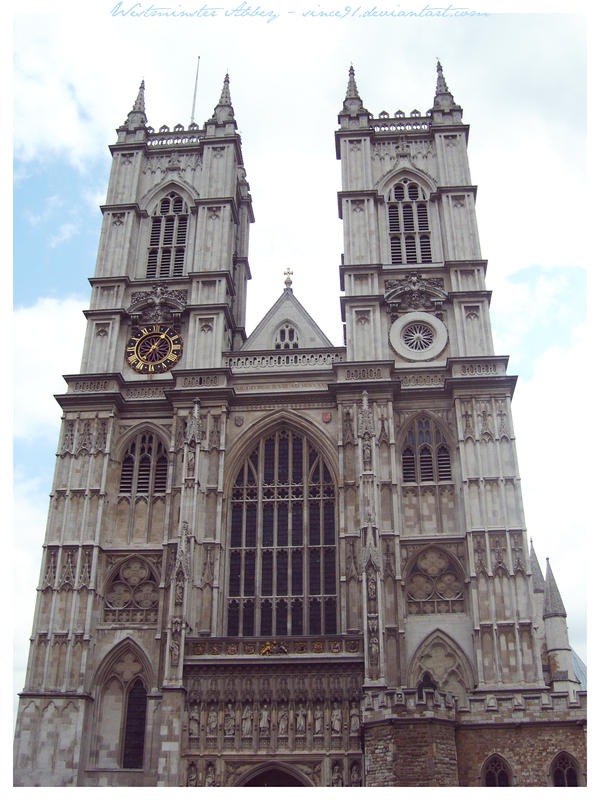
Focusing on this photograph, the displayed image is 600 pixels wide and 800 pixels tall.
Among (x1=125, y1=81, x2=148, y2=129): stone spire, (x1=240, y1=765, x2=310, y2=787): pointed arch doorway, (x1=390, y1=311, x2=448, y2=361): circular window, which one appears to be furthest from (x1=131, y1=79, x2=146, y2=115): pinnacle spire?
(x1=240, y1=765, x2=310, y2=787): pointed arch doorway

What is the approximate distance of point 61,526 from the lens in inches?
1135

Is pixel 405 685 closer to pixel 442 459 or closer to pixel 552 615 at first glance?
pixel 442 459

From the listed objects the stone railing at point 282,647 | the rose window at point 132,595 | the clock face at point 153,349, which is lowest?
the stone railing at point 282,647

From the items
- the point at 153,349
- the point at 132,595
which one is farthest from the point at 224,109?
the point at 132,595

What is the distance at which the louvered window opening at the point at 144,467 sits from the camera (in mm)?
30250

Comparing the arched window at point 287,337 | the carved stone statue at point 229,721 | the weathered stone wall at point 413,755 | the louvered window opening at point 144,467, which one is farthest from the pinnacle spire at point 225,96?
the weathered stone wall at point 413,755

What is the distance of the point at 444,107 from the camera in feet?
124

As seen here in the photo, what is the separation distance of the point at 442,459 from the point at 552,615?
14.8 meters

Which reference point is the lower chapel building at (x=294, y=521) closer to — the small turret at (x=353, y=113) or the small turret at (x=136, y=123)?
Result: the small turret at (x=353, y=113)

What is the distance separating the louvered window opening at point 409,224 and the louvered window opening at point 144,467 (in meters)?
12.2

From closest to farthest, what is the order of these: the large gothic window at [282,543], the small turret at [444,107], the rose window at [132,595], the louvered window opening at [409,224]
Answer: the large gothic window at [282,543]
the rose window at [132,595]
the louvered window opening at [409,224]
the small turret at [444,107]

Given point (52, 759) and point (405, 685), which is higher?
point (405, 685)

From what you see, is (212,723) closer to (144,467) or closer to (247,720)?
(247,720)

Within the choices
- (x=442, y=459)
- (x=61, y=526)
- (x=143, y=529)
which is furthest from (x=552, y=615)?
(x=61, y=526)
